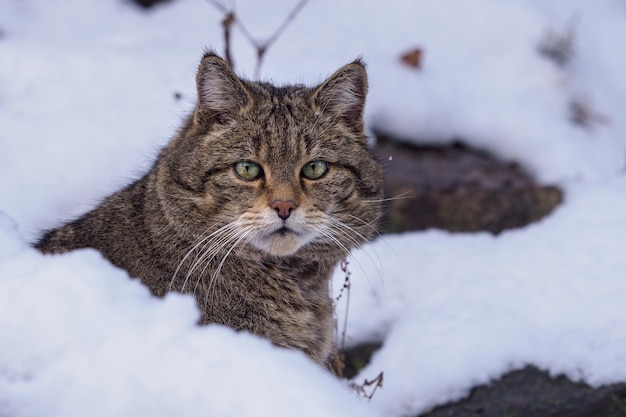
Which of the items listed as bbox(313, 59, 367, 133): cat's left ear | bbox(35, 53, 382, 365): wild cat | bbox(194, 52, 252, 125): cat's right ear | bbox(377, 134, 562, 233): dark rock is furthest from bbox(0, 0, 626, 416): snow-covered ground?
bbox(313, 59, 367, 133): cat's left ear

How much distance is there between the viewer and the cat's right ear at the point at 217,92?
3133 millimetres

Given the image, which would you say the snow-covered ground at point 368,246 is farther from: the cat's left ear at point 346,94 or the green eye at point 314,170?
the cat's left ear at point 346,94

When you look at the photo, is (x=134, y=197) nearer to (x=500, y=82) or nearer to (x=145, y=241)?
(x=145, y=241)

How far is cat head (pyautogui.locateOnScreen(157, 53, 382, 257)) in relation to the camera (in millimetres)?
3020

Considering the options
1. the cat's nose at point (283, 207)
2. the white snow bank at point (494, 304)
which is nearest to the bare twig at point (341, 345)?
the white snow bank at point (494, 304)

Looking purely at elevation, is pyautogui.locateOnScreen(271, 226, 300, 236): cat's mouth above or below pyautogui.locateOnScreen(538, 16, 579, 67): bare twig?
below

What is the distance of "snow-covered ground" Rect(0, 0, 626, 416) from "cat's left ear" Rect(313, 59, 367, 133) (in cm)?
99

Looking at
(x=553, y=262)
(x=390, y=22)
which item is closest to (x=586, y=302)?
(x=553, y=262)

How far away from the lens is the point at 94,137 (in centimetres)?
470

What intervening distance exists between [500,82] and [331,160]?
10.9ft

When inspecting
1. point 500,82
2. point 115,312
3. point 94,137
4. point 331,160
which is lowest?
point 94,137

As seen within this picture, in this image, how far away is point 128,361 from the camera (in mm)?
1788

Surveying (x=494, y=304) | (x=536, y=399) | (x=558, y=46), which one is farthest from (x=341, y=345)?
(x=558, y=46)

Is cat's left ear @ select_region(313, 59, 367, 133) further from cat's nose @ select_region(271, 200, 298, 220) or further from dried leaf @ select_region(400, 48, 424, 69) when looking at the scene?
dried leaf @ select_region(400, 48, 424, 69)
